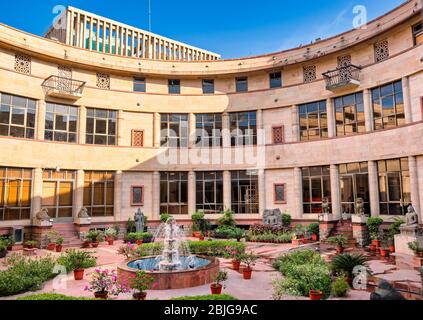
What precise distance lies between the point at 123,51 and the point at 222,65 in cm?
937

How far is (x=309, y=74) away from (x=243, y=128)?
6.58m

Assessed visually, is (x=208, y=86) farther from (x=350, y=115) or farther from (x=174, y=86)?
(x=350, y=115)

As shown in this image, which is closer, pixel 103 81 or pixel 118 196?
pixel 118 196

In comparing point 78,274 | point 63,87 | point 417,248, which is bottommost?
point 78,274

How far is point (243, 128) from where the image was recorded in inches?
1080

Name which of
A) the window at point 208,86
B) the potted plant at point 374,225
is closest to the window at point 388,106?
the potted plant at point 374,225

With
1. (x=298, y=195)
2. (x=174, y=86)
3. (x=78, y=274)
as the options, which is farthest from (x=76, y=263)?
(x=174, y=86)

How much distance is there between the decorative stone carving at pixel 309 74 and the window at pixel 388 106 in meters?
4.82

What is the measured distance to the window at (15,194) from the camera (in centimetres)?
2127

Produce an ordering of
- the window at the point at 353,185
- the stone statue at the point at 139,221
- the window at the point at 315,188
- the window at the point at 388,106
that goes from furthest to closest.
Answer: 1. the stone statue at the point at 139,221
2. the window at the point at 315,188
3. the window at the point at 353,185
4. the window at the point at 388,106

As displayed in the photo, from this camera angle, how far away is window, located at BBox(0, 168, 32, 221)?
21.3 metres

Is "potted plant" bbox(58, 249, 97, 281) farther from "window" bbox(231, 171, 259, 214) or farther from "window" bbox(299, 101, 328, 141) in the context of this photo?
"window" bbox(299, 101, 328, 141)

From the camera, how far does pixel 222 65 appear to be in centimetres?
2828

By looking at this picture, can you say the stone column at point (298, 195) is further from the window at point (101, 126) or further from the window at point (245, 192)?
the window at point (101, 126)
